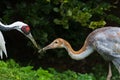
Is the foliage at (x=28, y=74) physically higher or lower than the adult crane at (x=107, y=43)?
lower

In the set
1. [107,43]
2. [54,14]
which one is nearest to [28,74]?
[107,43]

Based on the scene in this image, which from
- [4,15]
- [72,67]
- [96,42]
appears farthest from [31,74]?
[72,67]


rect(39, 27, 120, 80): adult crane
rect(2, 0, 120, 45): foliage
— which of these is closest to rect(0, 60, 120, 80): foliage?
rect(39, 27, 120, 80): adult crane

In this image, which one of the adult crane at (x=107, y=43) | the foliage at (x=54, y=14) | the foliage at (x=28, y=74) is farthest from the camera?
the foliage at (x=54, y=14)

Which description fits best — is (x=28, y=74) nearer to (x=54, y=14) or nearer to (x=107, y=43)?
(x=107, y=43)

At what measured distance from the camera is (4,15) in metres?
10.4

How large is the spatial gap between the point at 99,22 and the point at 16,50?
8.38 ft

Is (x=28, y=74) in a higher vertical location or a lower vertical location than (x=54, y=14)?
lower

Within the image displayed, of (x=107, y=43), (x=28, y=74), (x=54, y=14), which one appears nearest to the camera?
(x=107, y=43)

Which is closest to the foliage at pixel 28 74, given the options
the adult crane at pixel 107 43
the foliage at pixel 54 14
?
the adult crane at pixel 107 43

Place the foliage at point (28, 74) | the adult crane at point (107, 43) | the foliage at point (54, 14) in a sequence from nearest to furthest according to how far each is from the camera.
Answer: the foliage at point (28, 74)
the adult crane at point (107, 43)
the foliage at point (54, 14)

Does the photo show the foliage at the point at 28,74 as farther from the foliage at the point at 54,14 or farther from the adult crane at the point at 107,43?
the foliage at the point at 54,14

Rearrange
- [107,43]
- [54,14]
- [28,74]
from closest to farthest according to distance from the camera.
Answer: [107,43] → [28,74] → [54,14]

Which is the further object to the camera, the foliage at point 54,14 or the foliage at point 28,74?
the foliage at point 54,14
